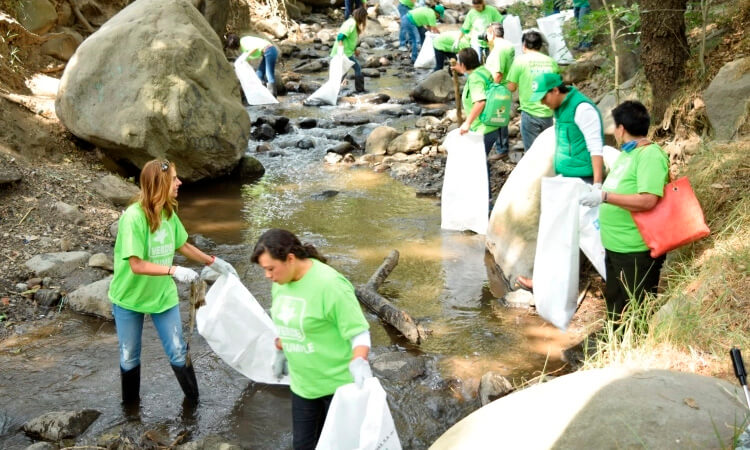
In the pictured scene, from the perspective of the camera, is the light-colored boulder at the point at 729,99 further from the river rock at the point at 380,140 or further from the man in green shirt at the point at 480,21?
the man in green shirt at the point at 480,21

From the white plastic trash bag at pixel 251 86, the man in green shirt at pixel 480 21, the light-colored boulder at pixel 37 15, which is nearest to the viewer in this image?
the light-colored boulder at pixel 37 15

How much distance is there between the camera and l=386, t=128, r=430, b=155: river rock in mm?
10211

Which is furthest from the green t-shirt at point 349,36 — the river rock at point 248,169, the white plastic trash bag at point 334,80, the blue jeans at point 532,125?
the blue jeans at point 532,125

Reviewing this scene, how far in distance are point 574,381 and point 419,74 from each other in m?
12.9

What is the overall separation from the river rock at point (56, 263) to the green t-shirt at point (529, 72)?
14.5 feet

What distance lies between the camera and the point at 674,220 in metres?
4.04

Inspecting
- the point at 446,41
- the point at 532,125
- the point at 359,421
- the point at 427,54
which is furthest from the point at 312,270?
the point at 427,54

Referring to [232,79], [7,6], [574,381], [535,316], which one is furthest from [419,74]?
[574,381]

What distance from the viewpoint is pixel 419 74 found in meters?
15.4

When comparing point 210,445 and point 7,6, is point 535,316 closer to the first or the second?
point 210,445

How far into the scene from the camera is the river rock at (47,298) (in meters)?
5.77

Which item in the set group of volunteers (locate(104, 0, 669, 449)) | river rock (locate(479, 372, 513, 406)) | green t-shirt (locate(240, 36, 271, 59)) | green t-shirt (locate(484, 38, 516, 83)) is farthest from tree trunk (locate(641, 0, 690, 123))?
green t-shirt (locate(240, 36, 271, 59))

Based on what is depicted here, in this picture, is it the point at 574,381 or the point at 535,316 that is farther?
the point at 535,316

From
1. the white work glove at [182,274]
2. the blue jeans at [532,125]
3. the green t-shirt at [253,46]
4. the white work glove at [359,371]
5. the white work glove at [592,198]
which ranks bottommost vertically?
the white work glove at [182,274]
